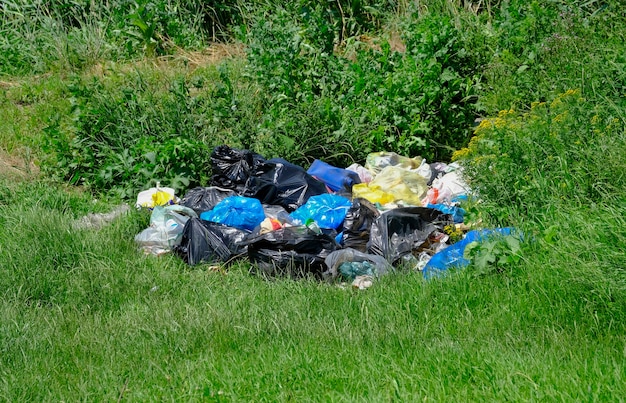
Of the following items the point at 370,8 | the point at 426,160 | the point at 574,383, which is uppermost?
the point at 574,383

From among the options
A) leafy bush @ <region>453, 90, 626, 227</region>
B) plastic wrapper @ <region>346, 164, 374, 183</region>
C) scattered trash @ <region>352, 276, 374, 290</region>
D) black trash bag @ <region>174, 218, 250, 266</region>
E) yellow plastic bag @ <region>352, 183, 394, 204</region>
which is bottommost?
plastic wrapper @ <region>346, 164, 374, 183</region>

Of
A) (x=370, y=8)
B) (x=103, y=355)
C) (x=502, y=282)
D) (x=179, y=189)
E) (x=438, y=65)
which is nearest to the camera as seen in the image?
(x=103, y=355)

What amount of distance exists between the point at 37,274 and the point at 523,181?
143 inches

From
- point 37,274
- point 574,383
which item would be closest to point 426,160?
point 37,274

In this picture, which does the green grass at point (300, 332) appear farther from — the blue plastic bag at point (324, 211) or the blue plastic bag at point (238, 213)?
the blue plastic bag at point (324, 211)

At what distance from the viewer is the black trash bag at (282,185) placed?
→ 7.81 m

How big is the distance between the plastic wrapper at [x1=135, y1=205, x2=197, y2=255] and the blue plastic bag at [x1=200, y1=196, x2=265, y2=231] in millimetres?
259

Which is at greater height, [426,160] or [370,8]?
[370,8]

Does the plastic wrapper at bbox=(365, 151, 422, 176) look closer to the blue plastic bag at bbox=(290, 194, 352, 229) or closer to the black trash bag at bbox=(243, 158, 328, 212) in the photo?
the black trash bag at bbox=(243, 158, 328, 212)

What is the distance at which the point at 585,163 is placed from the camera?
6.07 meters

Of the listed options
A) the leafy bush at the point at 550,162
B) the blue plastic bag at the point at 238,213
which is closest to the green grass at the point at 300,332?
the leafy bush at the point at 550,162

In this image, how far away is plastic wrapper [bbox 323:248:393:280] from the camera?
643cm

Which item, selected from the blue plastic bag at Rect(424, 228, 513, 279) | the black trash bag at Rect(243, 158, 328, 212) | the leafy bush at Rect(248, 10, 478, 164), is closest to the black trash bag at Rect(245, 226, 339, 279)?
the blue plastic bag at Rect(424, 228, 513, 279)

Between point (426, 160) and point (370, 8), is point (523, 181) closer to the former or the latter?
point (426, 160)
